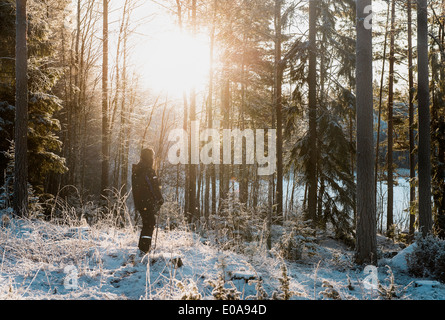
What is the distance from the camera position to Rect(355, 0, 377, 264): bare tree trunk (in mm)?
7480

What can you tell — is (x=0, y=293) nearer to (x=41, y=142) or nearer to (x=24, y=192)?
(x=24, y=192)

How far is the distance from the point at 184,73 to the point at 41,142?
679cm

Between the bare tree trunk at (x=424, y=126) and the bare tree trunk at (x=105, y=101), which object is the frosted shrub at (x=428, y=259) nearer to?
the bare tree trunk at (x=424, y=126)

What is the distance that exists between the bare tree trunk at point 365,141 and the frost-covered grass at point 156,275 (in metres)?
0.90

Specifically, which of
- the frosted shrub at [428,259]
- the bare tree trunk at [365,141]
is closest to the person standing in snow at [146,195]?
the bare tree trunk at [365,141]

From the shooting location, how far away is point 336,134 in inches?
544

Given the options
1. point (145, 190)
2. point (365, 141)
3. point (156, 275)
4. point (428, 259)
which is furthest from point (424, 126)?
point (156, 275)

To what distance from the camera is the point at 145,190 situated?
559 cm

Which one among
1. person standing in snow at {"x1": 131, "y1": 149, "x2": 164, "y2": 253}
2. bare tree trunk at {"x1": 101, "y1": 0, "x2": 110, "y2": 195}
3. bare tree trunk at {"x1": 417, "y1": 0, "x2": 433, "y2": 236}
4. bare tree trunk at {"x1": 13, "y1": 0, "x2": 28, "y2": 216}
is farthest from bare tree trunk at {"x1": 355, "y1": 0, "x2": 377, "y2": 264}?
bare tree trunk at {"x1": 101, "y1": 0, "x2": 110, "y2": 195}

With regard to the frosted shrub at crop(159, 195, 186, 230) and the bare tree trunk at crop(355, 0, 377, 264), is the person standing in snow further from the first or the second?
the bare tree trunk at crop(355, 0, 377, 264)

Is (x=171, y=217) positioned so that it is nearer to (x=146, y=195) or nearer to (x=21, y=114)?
(x=146, y=195)

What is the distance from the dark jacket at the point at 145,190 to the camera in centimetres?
554
